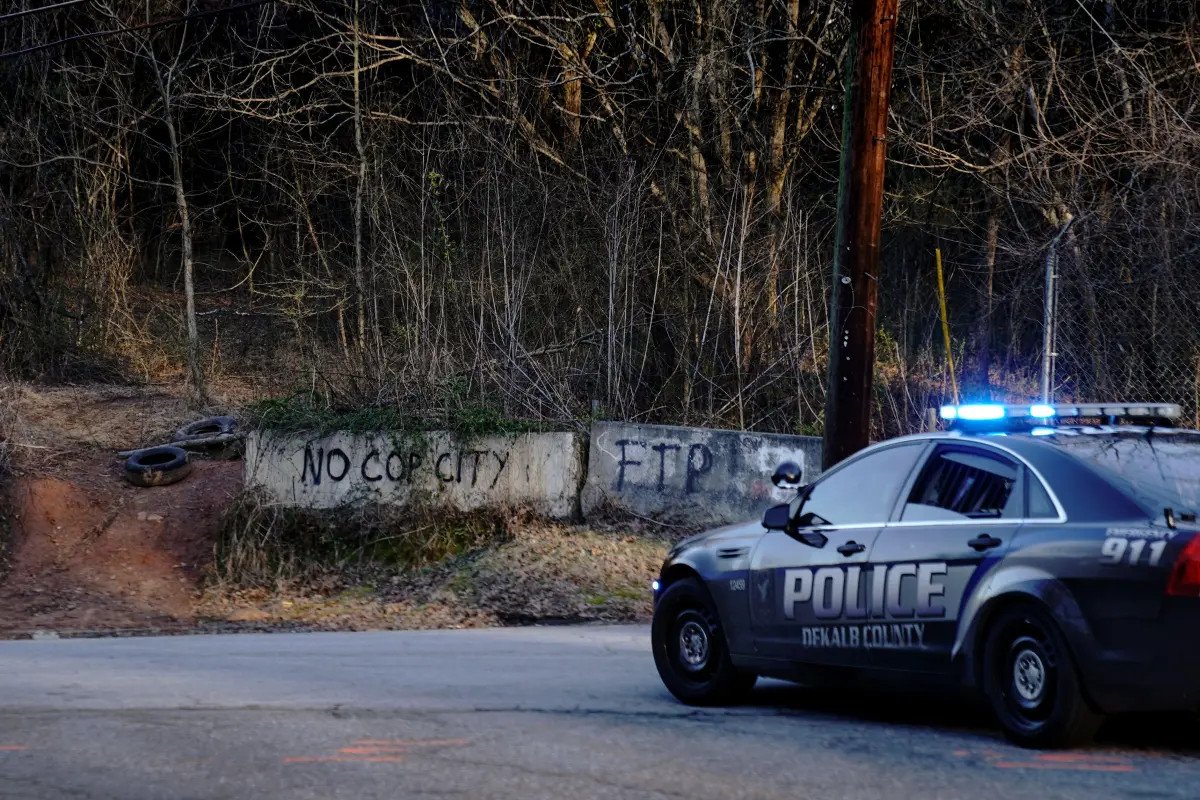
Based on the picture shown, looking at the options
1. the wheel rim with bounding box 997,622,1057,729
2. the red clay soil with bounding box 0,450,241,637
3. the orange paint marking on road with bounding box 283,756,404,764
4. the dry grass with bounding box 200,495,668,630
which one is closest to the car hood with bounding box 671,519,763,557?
the wheel rim with bounding box 997,622,1057,729

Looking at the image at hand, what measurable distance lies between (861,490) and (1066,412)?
113 centimetres

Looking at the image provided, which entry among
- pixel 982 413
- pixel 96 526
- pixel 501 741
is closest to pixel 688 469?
pixel 96 526

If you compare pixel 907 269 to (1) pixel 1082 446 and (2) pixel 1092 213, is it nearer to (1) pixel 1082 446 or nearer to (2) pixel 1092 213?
(2) pixel 1092 213

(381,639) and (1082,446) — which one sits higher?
(1082,446)

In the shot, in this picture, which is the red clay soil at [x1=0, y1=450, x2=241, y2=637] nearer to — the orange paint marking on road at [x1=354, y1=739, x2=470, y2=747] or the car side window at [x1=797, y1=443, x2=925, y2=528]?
the orange paint marking on road at [x1=354, y1=739, x2=470, y2=747]

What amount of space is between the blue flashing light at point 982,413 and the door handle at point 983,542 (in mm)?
776

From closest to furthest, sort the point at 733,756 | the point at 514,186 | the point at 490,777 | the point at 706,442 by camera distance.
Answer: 1. the point at 490,777
2. the point at 733,756
3. the point at 706,442
4. the point at 514,186

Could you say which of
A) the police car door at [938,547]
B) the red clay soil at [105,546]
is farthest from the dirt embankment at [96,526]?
the police car door at [938,547]

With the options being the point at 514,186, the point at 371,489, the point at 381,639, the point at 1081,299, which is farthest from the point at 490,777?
the point at 514,186

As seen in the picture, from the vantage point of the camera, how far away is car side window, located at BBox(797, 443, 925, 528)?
7609 mm

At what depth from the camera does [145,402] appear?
23.4 m

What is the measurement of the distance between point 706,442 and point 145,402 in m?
10.7

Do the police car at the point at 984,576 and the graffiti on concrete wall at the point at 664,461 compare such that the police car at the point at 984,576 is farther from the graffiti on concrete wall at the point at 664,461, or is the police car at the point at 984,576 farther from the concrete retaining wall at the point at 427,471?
the concrete retaining wall at the point at 427,471

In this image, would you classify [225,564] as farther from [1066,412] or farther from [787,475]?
[1066,412]
